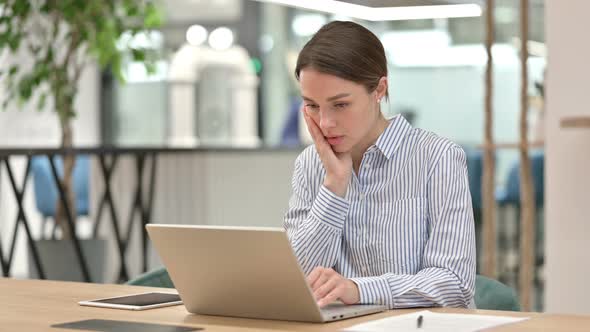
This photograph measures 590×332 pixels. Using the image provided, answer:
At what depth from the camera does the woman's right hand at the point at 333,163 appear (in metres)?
→ 2.32

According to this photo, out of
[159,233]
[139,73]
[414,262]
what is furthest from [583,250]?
[139,73]

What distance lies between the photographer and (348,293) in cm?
202

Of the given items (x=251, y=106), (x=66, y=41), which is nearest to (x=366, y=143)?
(x=66, y=41)

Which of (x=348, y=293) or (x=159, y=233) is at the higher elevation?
(x=159, y=233)

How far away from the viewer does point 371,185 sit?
238 cm

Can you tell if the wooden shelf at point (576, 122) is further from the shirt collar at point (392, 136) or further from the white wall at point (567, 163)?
the shirt collar at point (392, 136)

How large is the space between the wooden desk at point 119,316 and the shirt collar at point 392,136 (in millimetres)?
447

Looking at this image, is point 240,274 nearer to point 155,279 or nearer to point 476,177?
point 155,279

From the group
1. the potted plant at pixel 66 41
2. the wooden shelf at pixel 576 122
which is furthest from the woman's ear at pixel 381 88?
the potted plant at pixel 66 41

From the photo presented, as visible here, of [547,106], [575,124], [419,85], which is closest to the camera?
[575,124]

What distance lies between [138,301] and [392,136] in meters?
0.64

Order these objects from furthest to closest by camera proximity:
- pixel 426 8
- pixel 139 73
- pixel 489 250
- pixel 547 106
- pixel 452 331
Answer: pixel 139 73 < pixel 489 250 < pixel 547 106 < pixel 426 8 < pixel 452 331

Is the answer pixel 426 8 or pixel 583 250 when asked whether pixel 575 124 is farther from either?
pixel 426 8

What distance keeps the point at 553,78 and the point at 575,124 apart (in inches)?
10.1
